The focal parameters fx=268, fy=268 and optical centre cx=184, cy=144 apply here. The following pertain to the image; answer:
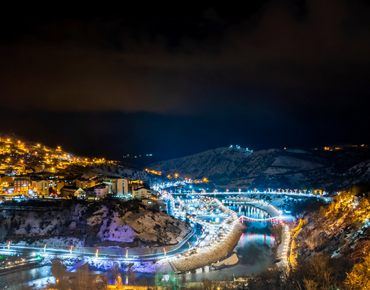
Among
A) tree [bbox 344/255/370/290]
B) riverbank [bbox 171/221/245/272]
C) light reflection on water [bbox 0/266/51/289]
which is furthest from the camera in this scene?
riverbank [bbox 171/221/245/272]

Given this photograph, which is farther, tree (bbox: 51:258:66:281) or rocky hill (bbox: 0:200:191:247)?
rocky hill (bbox: 0:200:191:247)

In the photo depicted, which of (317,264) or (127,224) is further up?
(127,224)

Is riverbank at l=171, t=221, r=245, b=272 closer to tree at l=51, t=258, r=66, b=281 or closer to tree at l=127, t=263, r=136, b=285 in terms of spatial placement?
tree at l=127, t=263, r=136, b=285

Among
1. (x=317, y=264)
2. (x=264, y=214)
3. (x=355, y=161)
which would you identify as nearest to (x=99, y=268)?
(x=317, y=264)

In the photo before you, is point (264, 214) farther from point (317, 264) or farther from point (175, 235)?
point (317, 264)

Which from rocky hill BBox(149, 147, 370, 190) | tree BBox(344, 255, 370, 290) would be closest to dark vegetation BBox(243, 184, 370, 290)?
tree BBox(344, 255, 370, 290)

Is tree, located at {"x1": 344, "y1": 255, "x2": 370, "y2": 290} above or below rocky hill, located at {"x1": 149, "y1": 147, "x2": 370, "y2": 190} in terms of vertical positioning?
below

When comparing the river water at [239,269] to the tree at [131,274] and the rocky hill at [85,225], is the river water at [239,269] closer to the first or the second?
the tree at [131,274]

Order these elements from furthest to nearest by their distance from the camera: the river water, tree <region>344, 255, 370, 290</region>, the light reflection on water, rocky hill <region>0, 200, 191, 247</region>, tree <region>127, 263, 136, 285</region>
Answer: rocky hill <region>0, 200, 191, 247</region>
the river water
tree <region>127, 263, 136, 285</region>
the light reflection on water
tree <region>344, 255, 370, 290</region>
